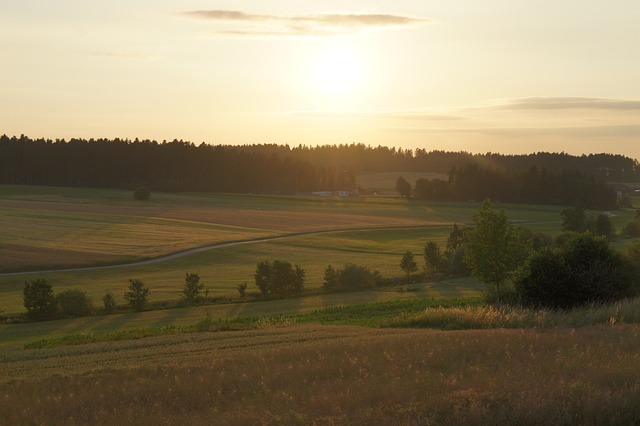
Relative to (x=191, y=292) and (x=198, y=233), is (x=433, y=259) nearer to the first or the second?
(x=191, y=292)

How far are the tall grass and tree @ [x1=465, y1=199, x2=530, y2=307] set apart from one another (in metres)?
10.1

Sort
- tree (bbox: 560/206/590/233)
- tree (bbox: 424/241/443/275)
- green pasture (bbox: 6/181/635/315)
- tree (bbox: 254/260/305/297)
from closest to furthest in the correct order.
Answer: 1. tree (bbox: 254/260/305/297)
2. green pasture (bbox: 6/181/635/315)
3. tree (bbox: 424/241/443/275)
4. tree (bbox: 560/206/590/233)

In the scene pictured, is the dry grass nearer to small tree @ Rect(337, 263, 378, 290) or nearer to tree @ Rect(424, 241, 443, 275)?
small tree @ Rect(337, 263, 378, 290)

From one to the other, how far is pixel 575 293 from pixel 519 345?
17936 mm

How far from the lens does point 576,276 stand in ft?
116

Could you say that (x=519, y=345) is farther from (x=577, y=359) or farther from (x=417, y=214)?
(x=417, y=214)

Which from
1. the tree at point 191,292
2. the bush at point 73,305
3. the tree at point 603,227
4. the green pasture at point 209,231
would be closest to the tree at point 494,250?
the tree at point 191,292

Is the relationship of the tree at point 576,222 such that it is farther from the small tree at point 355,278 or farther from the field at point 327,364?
the small tree at point 355,278

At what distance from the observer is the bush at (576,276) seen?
35.2 m

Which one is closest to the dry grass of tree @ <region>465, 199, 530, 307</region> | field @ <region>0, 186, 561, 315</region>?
tree @ <region>465, 199, 530, 307</region>

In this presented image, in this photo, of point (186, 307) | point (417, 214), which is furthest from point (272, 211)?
point (186, 307)

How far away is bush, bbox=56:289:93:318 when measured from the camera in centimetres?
4584

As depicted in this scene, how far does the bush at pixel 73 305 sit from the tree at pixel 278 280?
1239cm

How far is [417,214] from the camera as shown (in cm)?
13488
